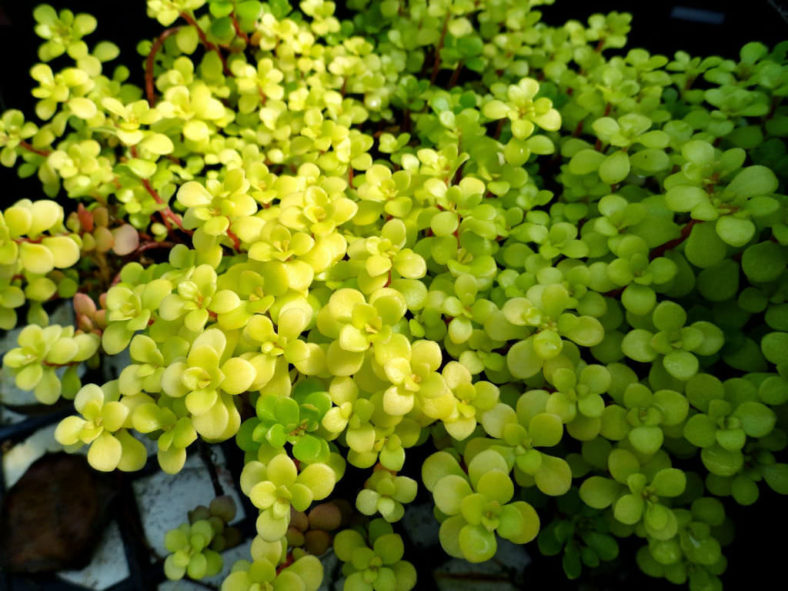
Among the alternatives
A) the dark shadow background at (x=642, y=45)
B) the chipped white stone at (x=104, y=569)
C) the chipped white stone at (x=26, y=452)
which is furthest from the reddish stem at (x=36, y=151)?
the chipped white stone at (x=104, y=569)

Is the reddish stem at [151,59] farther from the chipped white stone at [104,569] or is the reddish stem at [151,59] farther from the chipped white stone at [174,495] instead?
the chipped white stone at [104,569]

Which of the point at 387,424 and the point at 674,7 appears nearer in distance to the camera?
the point at 387,424

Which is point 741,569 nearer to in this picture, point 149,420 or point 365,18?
point 149,420

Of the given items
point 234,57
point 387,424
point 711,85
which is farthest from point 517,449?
point 711,85

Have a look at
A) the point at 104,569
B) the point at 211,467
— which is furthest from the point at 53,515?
the point at 211,467

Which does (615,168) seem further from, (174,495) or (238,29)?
(174,495)

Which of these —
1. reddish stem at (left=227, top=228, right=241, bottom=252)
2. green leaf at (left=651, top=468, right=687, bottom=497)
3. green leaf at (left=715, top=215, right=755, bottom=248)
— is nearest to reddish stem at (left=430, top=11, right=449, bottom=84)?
reddish stem at (left=227, top=228, right=241, bottom=252)

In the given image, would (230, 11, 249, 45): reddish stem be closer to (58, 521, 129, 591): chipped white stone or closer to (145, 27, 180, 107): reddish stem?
(145, 27, 180, 107): reddish stem
